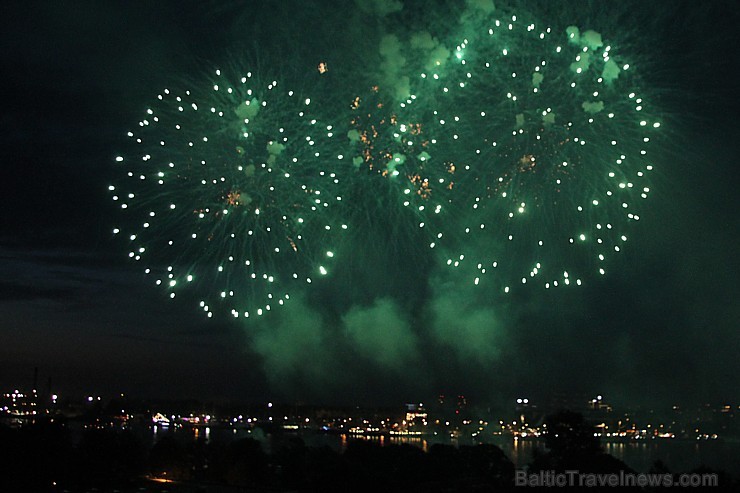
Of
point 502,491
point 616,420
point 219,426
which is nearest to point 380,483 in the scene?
point 502,491

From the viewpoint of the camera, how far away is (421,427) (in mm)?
94125

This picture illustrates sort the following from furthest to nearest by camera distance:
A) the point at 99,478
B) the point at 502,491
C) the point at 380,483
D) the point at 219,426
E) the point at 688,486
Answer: the point at 219,426 → the point at 99,478 → the point at 380,483 → the point at 502,491 → the point at 688,486

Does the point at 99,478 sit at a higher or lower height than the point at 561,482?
lower

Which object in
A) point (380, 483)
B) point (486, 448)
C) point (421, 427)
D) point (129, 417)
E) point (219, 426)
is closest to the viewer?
point (380, 483)

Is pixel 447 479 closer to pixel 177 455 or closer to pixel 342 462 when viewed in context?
pixel 342 462

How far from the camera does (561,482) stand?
17.1 m

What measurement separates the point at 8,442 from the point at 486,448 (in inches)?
796

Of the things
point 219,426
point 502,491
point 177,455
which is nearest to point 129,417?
point 219,426

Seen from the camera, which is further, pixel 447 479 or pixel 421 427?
pixel 421 427

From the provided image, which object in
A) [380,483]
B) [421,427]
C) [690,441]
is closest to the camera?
[380,483]

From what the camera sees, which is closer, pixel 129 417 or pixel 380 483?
pixel 380 483

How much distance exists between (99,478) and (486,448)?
1645 cm

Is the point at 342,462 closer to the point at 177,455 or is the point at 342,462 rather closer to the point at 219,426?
the point at 177,455

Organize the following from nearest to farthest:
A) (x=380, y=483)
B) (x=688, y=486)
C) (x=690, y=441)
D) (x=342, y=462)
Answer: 1. (x=688, y=486)
2. (x=380, y=483)
3. (x=342, y=462)
4. (x=690, y=441)
